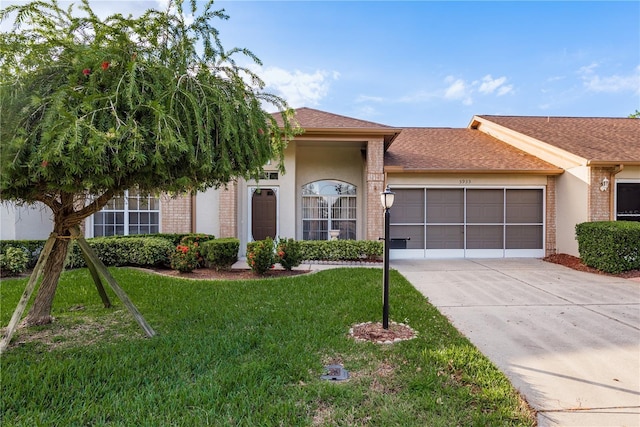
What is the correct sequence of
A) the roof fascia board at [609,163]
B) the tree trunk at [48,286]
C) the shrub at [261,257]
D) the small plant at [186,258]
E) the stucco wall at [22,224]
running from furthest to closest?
the stucco wall at [22,224]
the roof fascia board at [609,163]
the small plant at [186,258]
the shrub at [261,257]
the tree trunk at [48,286]

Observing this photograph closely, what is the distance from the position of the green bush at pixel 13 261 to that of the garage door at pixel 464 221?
1071 centimetres

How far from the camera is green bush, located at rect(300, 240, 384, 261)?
9930 millimetres

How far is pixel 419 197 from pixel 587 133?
7.61 meters

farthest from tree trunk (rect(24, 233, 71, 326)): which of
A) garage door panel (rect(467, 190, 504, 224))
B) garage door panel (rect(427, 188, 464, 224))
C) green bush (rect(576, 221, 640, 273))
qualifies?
green bush (rect(576, 221, 640, 273))

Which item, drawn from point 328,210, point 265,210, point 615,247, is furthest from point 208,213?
point 615,247

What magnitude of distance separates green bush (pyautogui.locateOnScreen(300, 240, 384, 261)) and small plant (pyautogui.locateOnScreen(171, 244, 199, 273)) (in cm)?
318

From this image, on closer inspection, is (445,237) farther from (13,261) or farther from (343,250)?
(13,261)

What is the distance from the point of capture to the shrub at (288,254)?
8359 mm

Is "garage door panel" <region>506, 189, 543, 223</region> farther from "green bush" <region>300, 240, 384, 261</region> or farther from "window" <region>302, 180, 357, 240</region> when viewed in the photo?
"window" <region>302, 180, 357, 240</region>

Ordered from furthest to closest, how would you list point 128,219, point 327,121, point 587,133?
point 587,133, point 128,219, point 327,121

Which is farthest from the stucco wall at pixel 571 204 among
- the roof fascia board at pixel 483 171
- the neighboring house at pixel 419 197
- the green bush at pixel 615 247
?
the green bush at pixel 615 247

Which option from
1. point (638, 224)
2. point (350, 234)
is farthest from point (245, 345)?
point (638, 224)

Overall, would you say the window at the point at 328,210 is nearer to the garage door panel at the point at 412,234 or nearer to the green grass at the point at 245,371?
the garage door panel at the point at 412,234

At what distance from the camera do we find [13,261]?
7957 mm
